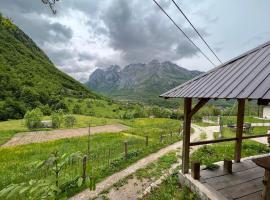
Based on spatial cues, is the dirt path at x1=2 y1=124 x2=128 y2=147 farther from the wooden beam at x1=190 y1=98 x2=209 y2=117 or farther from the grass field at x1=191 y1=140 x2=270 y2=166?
the wooden beam at x1=190 y1=98 x2=209 y2=117

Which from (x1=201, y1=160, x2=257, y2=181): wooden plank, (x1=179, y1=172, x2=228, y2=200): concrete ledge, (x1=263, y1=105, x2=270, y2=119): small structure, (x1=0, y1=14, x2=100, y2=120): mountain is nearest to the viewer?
(x1=179, y1=172, x2=228, y2=200): concrete ledge

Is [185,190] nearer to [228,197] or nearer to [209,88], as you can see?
[228,197]

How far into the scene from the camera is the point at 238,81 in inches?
205

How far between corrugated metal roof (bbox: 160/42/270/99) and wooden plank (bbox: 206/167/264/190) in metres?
2.90

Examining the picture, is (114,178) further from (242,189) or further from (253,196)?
(253,196)

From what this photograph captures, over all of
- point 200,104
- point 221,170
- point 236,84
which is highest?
point 236,84

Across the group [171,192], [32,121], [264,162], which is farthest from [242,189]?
[32,121]

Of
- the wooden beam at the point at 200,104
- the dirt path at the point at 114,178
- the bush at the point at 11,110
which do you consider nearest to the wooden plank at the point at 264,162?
the wooden beam at the point at 200,104

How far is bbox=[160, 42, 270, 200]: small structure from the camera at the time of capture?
4417mm

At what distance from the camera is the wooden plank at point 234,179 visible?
6.53 meters

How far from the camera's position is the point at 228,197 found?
579cm

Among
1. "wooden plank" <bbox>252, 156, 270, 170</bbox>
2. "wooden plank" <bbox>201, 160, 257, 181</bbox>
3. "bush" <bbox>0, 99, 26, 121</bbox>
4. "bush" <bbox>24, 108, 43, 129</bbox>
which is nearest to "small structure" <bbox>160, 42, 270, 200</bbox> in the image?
"wooden plank" <bbox>201, 160, 257, 181</bbox>

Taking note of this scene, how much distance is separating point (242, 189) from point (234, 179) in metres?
0.68

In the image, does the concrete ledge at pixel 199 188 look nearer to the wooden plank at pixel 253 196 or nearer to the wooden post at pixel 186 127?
the wooden post at pixel 186 127
